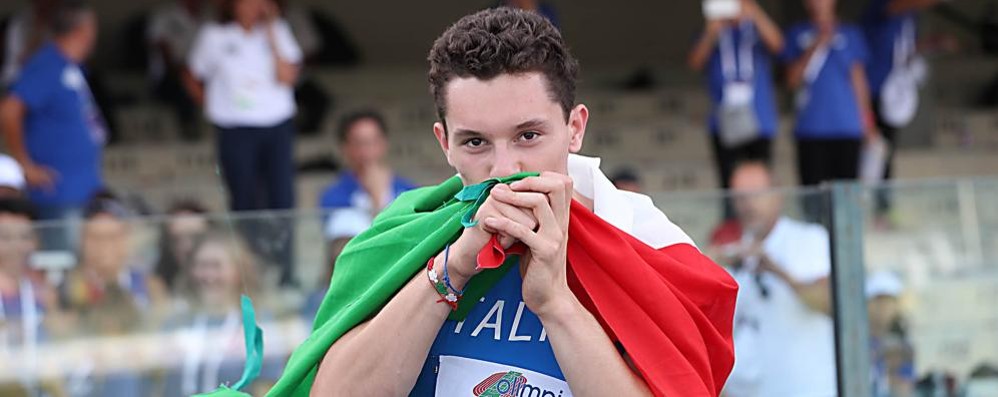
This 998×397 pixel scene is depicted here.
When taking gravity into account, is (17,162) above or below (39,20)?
below

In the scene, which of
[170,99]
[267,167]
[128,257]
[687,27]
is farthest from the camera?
[687,27]

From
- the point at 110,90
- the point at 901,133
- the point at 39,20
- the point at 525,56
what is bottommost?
the point at 901,133

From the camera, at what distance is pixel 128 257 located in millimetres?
5430

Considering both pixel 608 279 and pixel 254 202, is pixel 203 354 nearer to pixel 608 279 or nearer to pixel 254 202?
pixel 254 202

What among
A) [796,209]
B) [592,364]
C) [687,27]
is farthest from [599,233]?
[687,27]

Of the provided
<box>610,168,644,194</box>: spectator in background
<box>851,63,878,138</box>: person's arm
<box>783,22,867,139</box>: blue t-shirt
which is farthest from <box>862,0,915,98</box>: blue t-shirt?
<box>610,168,644,194</box>: spectator in background

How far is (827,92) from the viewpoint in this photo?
8.59m

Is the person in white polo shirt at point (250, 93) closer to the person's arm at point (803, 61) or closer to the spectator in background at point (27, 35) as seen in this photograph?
the spectator in background at point (27, 35)

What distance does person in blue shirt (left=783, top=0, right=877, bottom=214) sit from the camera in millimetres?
8570

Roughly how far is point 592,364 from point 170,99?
9281 mm

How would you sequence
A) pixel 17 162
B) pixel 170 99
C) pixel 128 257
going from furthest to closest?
pixel 170 99 < pixel 17 162 < pixel 128 257

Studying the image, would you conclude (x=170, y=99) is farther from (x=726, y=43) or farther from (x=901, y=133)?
(x=901, y=133)

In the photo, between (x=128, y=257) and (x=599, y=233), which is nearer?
(x=599, y=233)

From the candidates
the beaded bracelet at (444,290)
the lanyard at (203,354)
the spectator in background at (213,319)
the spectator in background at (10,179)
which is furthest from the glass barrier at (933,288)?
the spectator in background at (10,179)
